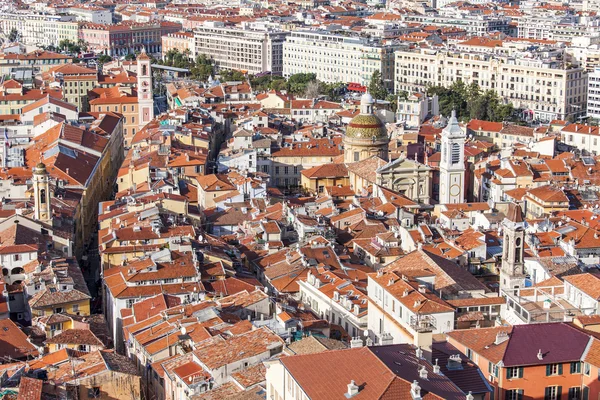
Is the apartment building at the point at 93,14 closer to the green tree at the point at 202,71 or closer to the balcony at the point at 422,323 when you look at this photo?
the green tree at the point at 202,71

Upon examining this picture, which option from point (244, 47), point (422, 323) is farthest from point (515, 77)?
point (422, 323)

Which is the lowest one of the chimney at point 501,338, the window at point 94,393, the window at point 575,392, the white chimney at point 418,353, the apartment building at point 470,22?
the window at point 94,393

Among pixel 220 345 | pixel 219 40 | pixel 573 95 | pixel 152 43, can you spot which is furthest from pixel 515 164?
pixel 152 43

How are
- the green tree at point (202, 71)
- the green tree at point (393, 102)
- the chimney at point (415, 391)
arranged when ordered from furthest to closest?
the green tree at point (202, 71) → the green tree at point (393, 102) → the chimney at point (415, 391)

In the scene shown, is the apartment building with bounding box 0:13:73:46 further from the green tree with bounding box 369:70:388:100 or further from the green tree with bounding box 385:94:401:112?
the green tree with bounding box 385:94:401:112

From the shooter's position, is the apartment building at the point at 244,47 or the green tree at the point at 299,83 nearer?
the green tree at the point at 299,83

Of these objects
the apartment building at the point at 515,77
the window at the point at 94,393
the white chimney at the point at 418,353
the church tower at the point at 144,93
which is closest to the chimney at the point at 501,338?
the white chimney at the point at 418,353

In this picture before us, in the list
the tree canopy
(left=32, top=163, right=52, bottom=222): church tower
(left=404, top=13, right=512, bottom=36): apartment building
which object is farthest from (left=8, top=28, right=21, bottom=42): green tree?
(left=32, top=163, right=52, bottom=222): church tower

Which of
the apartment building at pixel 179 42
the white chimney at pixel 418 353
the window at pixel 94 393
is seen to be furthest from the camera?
the apartment building at pixel 179 42
